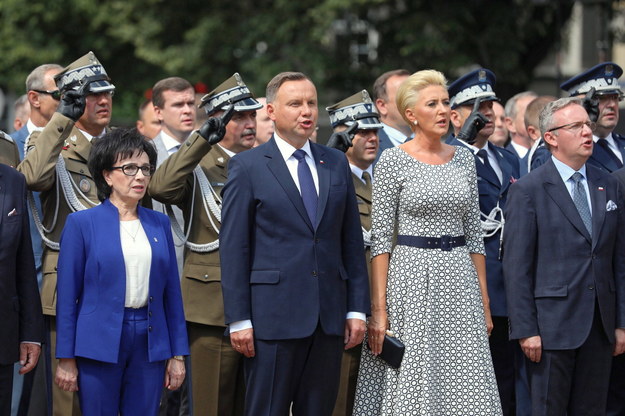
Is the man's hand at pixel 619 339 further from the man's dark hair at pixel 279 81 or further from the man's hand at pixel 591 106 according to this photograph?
the man's dark hair at pixel 279 81

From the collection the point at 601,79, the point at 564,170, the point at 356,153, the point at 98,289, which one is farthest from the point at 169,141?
the point at 601,79

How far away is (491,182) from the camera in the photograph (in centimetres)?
746

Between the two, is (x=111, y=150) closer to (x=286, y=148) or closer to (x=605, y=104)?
(x=286, y=148)

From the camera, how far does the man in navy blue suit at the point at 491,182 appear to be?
7293 millimetres

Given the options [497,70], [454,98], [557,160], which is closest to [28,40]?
[497,70]

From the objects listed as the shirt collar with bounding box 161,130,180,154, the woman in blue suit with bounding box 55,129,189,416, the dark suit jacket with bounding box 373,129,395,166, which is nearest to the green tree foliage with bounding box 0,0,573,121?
the dark suit jacket with bounding box 373,129,395,166

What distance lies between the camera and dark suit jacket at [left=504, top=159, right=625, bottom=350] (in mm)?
6457

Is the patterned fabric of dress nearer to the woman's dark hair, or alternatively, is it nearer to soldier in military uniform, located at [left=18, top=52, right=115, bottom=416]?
the woman's dark hair

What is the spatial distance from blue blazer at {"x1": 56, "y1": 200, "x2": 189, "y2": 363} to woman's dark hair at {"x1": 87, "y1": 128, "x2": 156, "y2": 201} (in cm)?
14

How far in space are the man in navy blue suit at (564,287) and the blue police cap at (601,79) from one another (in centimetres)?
146

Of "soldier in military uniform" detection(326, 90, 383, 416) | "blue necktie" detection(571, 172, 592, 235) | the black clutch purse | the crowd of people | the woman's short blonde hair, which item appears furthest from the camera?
"soldier in military uniform" detection(326, 90, 383, 416)

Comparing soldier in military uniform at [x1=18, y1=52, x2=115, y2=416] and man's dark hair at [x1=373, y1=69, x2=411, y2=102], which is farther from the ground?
man's dark hair at [x1=373, y1=69, x2=411, y2=102]

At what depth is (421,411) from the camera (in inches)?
239

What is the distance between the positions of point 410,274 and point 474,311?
15.9 inches
